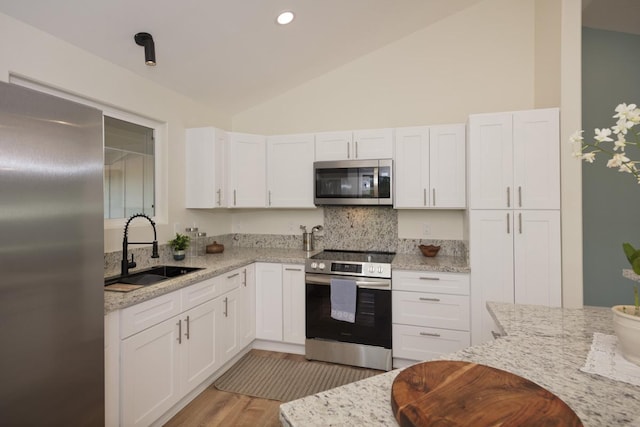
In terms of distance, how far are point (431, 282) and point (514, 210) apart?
865mm

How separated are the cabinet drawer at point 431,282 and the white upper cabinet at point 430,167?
2.10ft

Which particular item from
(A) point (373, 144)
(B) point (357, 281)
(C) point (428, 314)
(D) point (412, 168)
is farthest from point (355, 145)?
(C) point (428, 314)

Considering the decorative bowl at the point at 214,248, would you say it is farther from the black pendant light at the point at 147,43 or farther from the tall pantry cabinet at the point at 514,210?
the tall pantry cabinet at the point at 514,210

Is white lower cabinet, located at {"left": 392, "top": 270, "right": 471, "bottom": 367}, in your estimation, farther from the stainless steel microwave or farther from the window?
the window

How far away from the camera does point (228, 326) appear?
9.00 ft

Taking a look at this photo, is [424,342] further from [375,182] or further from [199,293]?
[199,293]

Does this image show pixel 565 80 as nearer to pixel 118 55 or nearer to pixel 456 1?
pixel 456 1

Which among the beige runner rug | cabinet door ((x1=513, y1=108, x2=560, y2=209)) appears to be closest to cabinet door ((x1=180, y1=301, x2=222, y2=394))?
the beige runner rug

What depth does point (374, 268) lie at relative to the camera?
2789 millimetres

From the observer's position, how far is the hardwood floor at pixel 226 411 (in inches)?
84.4

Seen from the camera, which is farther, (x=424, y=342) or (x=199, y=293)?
(x=424, y=342)

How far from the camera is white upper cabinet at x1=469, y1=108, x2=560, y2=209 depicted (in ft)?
8.03

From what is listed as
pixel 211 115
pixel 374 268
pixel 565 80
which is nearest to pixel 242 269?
pixel 374 268

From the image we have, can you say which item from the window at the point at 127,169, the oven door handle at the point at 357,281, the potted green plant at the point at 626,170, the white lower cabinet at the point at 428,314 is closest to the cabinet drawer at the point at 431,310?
the white lower cabinet at the point at 428,314
